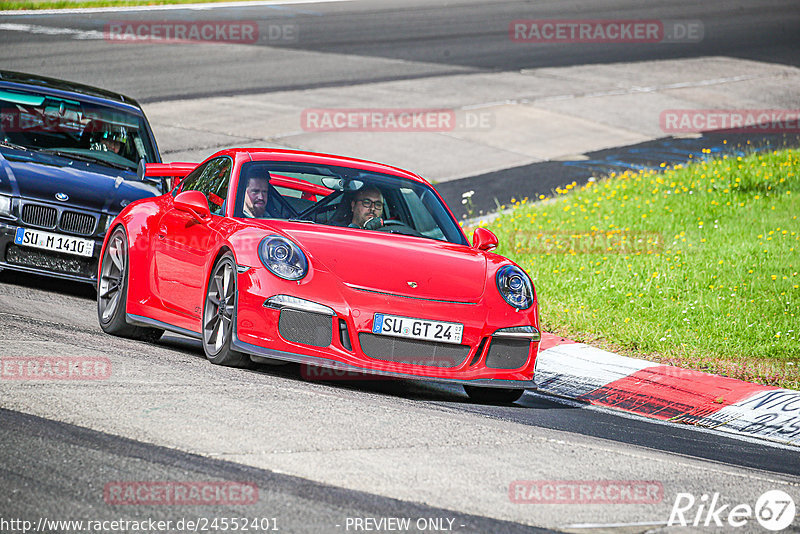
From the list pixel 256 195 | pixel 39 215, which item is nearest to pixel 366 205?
pixel 256 195

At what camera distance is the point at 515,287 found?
6.93 metres

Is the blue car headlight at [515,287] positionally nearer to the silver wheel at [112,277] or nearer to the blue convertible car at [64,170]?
the silver wheel at [112,277]

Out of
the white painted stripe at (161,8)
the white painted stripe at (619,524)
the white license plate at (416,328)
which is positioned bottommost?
the white painted stripe at (619,524)

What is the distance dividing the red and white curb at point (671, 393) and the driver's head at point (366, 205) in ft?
5.59

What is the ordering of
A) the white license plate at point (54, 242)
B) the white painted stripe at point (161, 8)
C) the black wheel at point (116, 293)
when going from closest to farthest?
1. the black wheel at point (116, 293)
2. the white license plate at point (54, 242)
3. the white painted stripe at point (161, 8)

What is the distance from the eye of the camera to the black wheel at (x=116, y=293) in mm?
7872

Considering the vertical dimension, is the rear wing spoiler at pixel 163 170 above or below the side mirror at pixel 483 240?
above

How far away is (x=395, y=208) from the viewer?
7.76 meters

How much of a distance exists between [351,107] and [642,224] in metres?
8.33

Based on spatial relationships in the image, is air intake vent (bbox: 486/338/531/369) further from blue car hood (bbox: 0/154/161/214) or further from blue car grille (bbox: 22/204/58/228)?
blue car grille (bbox: 22/204/58/228)

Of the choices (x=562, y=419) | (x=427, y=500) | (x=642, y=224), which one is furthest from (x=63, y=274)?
(x=642, y=224)

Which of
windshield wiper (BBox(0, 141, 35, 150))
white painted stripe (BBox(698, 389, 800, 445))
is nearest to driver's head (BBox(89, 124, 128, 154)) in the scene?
windshield wiper (BBox(0, 141, 35, 150))

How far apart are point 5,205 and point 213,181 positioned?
7.36ft

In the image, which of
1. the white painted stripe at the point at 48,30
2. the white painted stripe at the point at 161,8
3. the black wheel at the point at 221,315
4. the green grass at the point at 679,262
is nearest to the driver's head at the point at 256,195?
the black wheel at the point at 221,315
